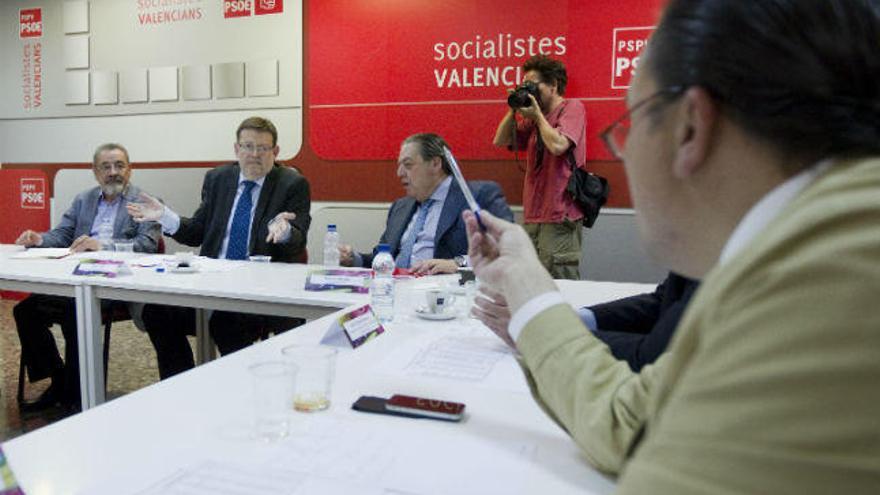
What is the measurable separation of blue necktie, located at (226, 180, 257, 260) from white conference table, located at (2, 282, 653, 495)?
7.04 feet

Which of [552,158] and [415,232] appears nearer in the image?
[415,232]

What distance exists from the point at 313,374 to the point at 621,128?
0.70 metres

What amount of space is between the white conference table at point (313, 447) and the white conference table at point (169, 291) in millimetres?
895

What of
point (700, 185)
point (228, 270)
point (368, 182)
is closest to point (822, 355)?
point (700, 185)

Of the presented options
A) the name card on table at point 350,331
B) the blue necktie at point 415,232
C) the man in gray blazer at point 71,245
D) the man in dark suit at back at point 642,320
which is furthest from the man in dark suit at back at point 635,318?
the man in gray blazer at point 71,245

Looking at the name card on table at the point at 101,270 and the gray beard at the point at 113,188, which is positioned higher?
the gray beard at the point at 113,188

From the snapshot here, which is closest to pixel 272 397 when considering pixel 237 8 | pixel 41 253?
pixel 41 253

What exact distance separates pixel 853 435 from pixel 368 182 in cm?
420

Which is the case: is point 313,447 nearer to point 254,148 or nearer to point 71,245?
point 254,148

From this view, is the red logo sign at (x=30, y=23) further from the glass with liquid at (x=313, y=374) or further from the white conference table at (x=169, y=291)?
the glass with liquid at (x=313, y=374)

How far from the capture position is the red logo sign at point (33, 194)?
5328 millimetres

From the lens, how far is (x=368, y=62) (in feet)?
14.4

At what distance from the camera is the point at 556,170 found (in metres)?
3.70

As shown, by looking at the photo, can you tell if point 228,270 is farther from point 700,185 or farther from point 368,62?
point 700,185
